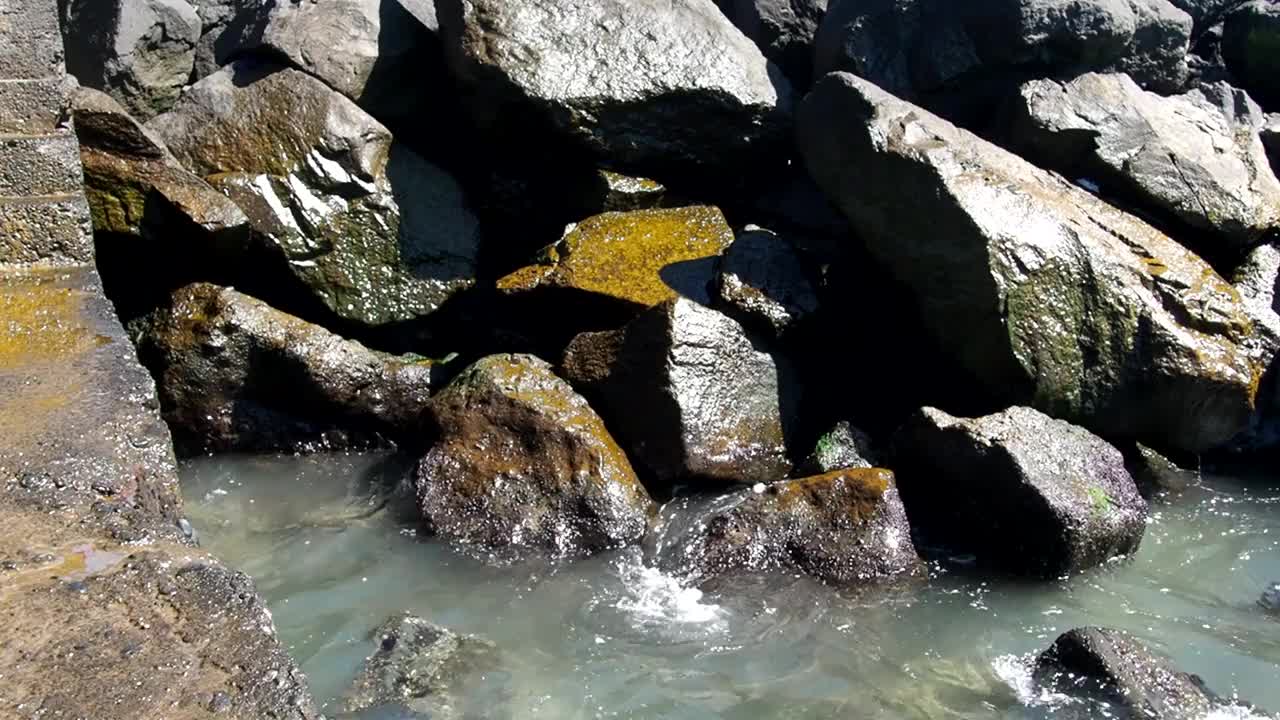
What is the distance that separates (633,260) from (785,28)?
9.21 ft

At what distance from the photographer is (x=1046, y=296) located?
6.28m

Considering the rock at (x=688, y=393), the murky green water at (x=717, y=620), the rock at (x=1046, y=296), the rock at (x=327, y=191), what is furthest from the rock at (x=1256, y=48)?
the rock at (x=327, y=191)

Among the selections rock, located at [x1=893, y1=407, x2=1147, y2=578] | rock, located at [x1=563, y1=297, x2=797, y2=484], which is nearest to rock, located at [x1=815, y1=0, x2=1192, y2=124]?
rock, located at [x1=563, y1=297, x2=797, y2=484]

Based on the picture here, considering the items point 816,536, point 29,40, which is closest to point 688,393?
point 816,536

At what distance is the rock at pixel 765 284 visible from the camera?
21.4 ft

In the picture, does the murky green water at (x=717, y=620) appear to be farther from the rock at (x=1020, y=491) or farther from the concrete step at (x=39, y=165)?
the concrete step at (x=39, y=165)

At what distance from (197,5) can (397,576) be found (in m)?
5.15

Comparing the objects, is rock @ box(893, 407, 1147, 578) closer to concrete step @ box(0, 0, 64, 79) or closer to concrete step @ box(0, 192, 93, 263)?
concrete step @ box(0, 192, 93, 263)

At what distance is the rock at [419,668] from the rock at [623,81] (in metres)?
3.37

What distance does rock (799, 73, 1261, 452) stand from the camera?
6242 mm

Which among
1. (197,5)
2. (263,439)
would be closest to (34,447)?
(263,439)

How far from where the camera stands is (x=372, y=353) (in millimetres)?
6793

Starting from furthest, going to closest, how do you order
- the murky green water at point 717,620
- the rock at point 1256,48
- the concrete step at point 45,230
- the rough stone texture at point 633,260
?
1. the rock at point 1256,48
2. the rough stone texture at point 633,260
3. the concrete step at point 45,230
4. the murky green water at point 717,620

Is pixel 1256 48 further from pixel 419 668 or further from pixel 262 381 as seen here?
pixel 419 668
